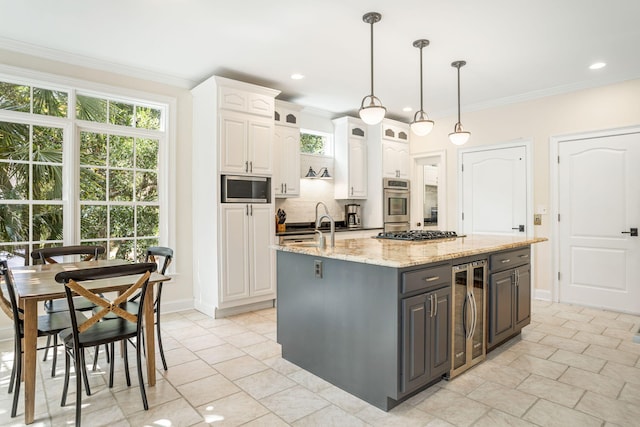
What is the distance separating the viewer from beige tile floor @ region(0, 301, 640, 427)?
2.15 metres

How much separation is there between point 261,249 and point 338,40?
7.83ft

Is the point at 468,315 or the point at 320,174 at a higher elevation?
the point at 320,174

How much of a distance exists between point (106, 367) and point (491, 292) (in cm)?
301

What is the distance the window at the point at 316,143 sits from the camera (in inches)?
224

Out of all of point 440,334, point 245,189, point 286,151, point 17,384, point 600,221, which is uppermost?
point 286,151

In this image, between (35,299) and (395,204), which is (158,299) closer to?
(35,299)

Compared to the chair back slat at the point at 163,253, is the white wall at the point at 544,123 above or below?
above

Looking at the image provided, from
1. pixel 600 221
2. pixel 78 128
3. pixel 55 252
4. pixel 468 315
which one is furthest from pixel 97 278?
pixel 600 221

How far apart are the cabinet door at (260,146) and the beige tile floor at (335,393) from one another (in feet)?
6.36

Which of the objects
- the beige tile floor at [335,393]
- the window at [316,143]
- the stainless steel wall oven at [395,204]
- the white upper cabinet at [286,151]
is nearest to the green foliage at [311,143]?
the window at [316,143]

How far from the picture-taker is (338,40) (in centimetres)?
342

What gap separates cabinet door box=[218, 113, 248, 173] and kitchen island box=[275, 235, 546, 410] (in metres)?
1.59

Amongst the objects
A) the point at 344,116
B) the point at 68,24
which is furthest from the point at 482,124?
the point at 68,24

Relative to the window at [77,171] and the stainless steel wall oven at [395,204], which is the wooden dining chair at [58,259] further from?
the stainless steel wall oven at [395,204]
